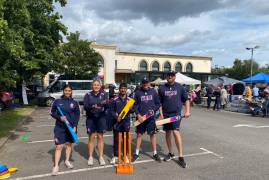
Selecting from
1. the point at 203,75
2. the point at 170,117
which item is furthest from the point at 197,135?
the point at 203,75

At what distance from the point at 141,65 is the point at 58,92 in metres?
55.9

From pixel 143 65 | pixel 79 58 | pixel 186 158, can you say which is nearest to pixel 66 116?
pixel 186 158

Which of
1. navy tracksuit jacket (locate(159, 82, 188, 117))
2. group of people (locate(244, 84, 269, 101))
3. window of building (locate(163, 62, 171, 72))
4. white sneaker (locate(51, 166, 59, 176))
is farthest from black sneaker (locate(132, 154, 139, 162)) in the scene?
window of building (locate(163, 62, 171, 72))

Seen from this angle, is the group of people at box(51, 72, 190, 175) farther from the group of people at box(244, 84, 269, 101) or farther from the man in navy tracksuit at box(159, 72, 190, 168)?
the group of people at box(244, 84, 269, 101)

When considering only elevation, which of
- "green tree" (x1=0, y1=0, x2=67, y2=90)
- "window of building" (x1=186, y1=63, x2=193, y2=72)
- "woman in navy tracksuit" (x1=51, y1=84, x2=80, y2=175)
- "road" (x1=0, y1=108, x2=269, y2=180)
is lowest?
"road" (x1=0, y1=108, x2=269, y2=180)

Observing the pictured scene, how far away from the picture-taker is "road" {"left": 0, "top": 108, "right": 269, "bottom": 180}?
633 centimetres

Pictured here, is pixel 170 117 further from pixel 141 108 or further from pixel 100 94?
pixel 100 94

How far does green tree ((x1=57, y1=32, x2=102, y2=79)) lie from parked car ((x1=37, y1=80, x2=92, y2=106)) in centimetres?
1510

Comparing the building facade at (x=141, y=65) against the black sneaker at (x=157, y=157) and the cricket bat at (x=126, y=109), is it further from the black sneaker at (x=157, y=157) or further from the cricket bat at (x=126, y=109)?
the cricket bat at (x=126, y=109)

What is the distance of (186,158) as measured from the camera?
761cm

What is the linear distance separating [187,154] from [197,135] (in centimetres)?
296

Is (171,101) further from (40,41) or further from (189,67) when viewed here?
(189,67)

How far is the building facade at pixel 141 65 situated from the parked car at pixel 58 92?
37628 mm

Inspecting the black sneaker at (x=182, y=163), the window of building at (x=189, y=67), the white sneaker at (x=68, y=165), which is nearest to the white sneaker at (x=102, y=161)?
the white sneaker at (x=68, y=165)
